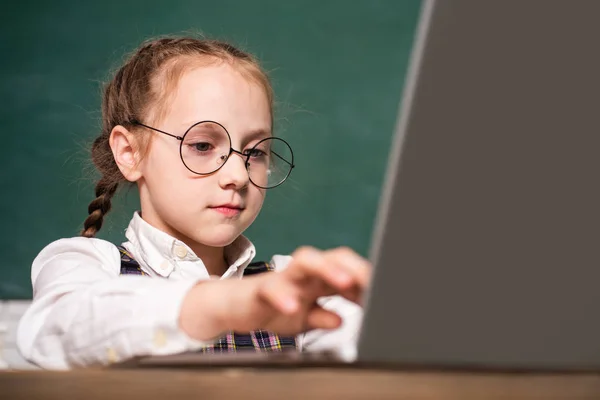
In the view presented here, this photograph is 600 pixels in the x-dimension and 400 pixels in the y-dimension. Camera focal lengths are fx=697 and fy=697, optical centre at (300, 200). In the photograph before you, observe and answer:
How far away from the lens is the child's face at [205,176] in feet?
3.00

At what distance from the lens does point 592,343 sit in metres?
0.28

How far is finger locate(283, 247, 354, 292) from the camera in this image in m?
0.34

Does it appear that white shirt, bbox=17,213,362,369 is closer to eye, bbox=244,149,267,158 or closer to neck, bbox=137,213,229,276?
neck, bbox=137,213,229,276

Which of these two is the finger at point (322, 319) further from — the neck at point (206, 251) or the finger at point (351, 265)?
the neck at point (206, 251)

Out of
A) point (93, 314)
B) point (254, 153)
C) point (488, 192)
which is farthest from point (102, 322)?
point (254, 153)

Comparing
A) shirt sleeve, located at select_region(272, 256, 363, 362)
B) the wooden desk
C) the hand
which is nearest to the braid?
shirt sleeve, located at select_region(272, 256, 363, 362)

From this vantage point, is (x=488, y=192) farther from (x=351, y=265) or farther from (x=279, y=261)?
(x=279, y=261)

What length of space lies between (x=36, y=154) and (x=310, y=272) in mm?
2085

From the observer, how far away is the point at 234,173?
915 mm

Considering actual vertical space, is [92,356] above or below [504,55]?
below

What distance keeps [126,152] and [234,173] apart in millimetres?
217

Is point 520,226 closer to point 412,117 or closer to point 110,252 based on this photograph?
point 412,117

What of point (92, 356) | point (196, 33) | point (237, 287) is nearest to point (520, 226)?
point (237, 287)

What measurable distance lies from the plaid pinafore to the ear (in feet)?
0.38
